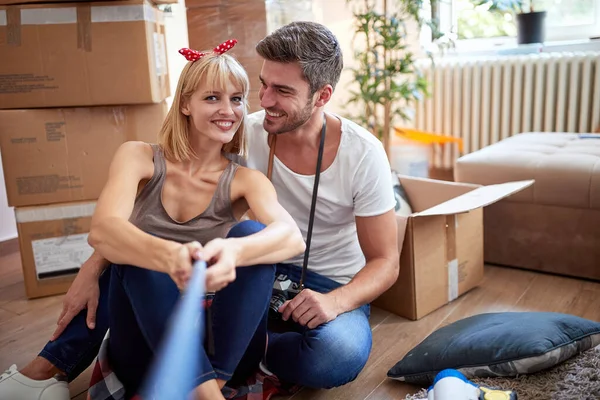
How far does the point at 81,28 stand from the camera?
72.9 inches

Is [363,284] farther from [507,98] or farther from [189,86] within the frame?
[507,98]

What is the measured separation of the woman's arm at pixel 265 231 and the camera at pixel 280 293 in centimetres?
21

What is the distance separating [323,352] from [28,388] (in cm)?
63

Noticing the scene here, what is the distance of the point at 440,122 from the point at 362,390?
7.43ft

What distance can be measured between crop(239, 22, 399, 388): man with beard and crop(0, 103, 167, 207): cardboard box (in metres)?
0.63

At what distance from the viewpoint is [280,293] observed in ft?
4.57

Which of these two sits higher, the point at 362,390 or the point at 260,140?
the point at 260,140

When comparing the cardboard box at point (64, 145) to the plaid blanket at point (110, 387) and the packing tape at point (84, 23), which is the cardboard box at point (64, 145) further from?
the plaid blanket at point (110, 387)

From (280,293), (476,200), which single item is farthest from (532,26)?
(280,293)

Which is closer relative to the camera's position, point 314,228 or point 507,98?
point 314,228

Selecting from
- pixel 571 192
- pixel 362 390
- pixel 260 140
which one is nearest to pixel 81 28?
pixel 260 140

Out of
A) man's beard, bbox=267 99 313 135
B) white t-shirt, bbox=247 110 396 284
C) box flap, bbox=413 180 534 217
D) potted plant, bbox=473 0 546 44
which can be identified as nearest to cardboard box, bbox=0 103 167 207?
white t-shirt, bbox=247 110 396 284

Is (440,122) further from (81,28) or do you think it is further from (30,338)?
(30,338)

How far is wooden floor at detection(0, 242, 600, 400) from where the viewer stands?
142cm
